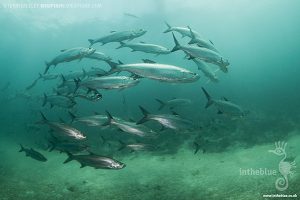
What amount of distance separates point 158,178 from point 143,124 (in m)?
2.35

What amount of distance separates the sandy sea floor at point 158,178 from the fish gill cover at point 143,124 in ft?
0.15

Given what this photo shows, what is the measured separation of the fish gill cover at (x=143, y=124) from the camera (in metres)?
8.17

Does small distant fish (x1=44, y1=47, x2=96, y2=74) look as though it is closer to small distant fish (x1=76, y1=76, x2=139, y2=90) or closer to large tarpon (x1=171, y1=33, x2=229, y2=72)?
small distant fish (x1=76, y1=76, x2=139, y2=90)

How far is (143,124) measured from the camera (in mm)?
12023

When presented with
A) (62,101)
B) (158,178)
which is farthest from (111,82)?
(158,178)

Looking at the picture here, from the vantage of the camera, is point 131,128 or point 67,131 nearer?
point 67,131

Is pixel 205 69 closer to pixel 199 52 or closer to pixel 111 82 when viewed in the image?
pixel 199 52

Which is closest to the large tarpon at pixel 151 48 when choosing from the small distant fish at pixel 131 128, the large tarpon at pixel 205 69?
the large tarpon at pixel 205 69

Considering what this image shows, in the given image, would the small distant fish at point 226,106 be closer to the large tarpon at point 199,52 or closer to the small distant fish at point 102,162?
the large tarpon at point 199,52

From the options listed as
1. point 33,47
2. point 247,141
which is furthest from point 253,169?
point 33,47

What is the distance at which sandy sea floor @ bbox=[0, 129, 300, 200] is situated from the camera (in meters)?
11.0

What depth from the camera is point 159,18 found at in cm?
4300

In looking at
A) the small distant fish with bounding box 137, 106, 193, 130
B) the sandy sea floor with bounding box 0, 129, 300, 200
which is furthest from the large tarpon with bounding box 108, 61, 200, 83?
the sandy sea floor with bounding box 0, 129, 300, 200

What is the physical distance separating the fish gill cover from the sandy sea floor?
1.8 inches
